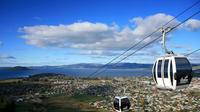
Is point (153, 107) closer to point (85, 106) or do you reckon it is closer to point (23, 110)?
point (85, 106)

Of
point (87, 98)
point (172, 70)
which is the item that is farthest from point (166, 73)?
point (87, 98)

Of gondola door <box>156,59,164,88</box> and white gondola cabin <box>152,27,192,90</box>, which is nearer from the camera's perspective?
white gondola cabin <box>152,27,192,90</box>

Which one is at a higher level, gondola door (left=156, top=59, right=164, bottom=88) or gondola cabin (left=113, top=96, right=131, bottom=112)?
gondola door (left=156, top=59, right=164, bottom=88)

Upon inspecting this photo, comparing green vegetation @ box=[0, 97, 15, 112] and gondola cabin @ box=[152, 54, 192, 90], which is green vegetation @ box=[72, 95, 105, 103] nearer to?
green vegetation @ box=[0, 97, 15, 112]


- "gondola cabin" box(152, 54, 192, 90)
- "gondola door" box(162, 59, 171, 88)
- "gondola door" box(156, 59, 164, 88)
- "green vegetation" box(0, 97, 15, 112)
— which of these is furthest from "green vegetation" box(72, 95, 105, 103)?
"gondola door" box(162, 59, 171, 88)

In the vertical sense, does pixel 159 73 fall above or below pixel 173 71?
below

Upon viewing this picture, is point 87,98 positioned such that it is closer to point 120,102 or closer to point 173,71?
point 120,102

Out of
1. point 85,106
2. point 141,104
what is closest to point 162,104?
point 141,104

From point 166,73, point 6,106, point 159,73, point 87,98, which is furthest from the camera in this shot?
point 87,98
